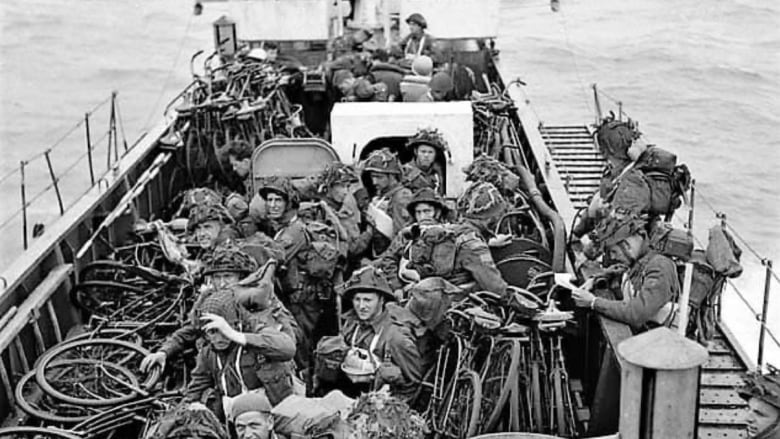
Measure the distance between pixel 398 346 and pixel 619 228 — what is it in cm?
120

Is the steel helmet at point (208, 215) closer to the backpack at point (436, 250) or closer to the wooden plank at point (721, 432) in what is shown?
the backpack at point (436, 250)

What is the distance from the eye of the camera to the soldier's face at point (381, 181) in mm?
7668

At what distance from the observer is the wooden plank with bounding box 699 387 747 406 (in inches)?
226

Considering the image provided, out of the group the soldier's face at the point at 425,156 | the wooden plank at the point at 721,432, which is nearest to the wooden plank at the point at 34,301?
the soldier's face at the point at 425,156

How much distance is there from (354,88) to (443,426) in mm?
5532

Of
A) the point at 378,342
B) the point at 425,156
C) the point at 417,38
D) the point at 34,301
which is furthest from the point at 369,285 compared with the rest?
the point at 417,38

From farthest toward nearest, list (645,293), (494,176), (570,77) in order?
(570,77)
(494,176)
(645,293)

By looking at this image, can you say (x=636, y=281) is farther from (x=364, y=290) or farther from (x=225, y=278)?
(x=225, y=278)

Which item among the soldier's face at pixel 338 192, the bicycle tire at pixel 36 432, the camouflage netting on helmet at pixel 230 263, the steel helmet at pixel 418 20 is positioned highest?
the steel helmet at pixel 418 20

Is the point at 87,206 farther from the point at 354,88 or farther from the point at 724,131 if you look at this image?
the point at 724,131

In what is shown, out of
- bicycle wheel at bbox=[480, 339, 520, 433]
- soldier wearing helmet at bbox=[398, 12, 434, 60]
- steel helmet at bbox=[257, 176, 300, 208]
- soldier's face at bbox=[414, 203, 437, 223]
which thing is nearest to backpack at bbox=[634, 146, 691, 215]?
soldier's face at bbox=[414, 203, 437, 223]

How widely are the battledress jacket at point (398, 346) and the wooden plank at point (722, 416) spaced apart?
1398mm

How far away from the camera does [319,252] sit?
22.4 ft

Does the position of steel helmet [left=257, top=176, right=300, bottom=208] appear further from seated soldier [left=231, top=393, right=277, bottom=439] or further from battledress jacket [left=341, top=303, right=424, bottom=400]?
seated soldier [left=231, top=393, right=277, bottom=439]
